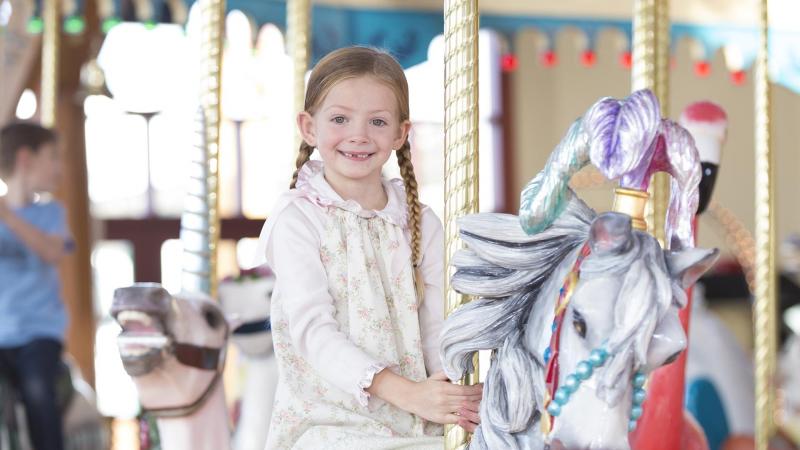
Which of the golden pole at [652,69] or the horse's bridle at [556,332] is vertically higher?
the golden pole at [652,69]

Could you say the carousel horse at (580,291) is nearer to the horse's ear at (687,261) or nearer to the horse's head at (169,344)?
the horse's ear at (687,261)

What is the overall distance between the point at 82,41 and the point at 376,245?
489 cm

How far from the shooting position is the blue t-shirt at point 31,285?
3732 mm

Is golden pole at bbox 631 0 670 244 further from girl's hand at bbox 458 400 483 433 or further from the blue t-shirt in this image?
the blue t-shirt

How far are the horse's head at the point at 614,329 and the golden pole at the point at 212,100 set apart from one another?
3.64ft

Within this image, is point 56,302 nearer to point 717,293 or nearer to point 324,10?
point 324,10

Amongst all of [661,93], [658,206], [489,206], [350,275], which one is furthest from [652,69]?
[489,206]

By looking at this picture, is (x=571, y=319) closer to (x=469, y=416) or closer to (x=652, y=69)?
(x=469, y=416)

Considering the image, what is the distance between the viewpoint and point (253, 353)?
304 cm

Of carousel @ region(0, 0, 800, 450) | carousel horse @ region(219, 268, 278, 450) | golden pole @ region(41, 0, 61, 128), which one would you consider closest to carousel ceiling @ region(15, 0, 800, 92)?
carousel @ region(0, 0, 800, 450)

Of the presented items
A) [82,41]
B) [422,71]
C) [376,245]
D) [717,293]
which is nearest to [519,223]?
[376,245]

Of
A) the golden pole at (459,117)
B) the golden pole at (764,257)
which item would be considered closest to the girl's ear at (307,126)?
the golden pole at (459,117)

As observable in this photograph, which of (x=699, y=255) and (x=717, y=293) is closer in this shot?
(x=699, y=255)

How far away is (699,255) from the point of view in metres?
1.25
